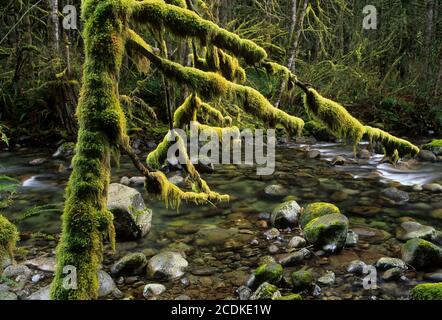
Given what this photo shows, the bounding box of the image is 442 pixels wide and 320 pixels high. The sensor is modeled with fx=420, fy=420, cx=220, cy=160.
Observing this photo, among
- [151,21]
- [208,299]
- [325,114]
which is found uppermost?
[151,21]

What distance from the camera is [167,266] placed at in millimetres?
5383

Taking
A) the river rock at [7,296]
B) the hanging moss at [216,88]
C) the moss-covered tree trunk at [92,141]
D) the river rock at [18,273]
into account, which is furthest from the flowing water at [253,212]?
the hanging moss at [216,88]

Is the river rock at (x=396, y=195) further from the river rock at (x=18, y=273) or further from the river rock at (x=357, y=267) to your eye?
the river rock at (x=18, y=273)

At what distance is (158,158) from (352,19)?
17.7 metres

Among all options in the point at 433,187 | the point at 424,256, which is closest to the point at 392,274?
the point at 424,256

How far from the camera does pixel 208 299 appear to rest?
4.86 meters

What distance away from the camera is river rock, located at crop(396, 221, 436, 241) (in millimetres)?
6391

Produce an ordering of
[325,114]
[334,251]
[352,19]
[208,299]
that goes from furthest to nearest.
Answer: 1. [352,19]
2. [334,251]
3. [208,299]
4. [325,114]

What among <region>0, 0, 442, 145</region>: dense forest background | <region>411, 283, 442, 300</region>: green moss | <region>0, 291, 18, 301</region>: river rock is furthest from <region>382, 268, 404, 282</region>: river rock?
<region>0, 0, 442, 145</region>: dense forest background

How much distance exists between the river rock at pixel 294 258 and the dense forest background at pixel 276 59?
5232 millimetres

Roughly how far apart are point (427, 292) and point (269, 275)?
5.60 ft

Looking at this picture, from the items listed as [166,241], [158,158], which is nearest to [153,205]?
[166,241]
